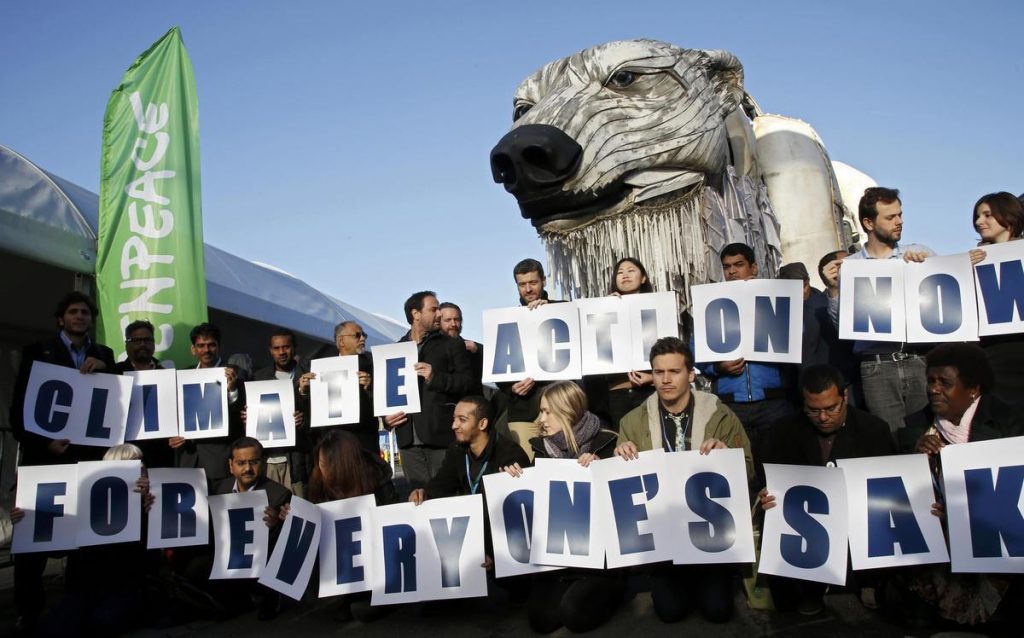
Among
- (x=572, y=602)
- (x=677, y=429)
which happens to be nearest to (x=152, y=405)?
(x=572, y=602)

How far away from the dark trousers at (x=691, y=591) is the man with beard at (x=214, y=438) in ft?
10.7

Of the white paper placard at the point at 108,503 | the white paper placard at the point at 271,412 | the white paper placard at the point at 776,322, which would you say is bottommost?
the white paper placard at the point at 108,503

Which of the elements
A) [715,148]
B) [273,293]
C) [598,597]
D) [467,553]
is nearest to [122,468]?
[467,553]

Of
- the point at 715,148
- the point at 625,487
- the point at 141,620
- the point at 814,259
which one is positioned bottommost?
the point at 141,620

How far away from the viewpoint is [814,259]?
279 inches

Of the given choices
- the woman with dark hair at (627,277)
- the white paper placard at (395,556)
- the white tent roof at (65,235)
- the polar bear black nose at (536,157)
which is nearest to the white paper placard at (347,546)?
the white paper placard at (395,556)

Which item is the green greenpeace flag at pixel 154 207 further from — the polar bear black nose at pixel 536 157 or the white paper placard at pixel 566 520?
the white paper placard at pixel 566 520

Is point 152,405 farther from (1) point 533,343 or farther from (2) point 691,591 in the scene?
(2) point 691,591

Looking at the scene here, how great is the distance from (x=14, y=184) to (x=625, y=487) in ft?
20.9

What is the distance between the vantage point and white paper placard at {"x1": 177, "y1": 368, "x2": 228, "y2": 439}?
5832mm

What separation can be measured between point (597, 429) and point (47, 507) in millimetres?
3333

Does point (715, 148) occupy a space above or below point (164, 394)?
above

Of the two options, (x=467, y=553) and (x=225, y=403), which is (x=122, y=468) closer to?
(x=225, y=403)

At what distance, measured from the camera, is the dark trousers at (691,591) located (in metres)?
4.15
